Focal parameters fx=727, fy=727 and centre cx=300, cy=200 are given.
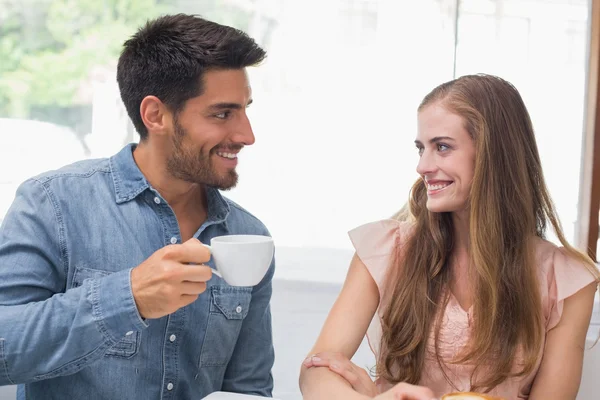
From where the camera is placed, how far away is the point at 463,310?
1706 millimetres

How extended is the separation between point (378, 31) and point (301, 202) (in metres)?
0.86

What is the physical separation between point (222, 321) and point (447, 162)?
620 mm

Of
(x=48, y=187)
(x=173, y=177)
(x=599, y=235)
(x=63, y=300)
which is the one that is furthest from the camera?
(x=599, y=235)

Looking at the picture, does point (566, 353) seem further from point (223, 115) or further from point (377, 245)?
point (223, 115)

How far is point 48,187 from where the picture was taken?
1.53 meters

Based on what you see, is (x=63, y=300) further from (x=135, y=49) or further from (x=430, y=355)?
(x=430, y=355)

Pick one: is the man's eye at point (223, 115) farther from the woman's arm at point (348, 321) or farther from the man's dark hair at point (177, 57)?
the woman's arm at point (348, 321)

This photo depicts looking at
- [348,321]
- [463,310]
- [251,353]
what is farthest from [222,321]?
[463,310]

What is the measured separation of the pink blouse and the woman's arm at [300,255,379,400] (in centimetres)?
3

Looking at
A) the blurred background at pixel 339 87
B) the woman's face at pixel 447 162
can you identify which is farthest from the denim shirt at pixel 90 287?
the blurred background at pixel 339 87

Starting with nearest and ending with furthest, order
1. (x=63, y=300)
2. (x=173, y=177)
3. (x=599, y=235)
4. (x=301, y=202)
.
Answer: (x=63, y=300)
(x=173, y=177)
(x=599, y=235)
(x=301, y=202)

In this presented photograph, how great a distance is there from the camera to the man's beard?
63.5 inches

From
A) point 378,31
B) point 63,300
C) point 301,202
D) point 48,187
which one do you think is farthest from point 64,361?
point 378,31

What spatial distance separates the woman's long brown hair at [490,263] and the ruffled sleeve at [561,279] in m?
0.02
